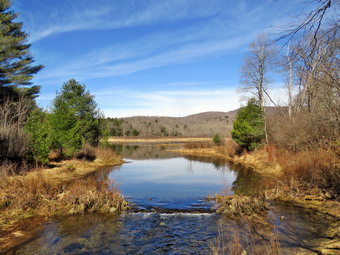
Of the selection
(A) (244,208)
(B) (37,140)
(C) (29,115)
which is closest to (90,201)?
(A) (244,208)

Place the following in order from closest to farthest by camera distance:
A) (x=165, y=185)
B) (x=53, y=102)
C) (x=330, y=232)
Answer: (x=330, y=232)
(x=165, y=185)
(x=53, y=102)

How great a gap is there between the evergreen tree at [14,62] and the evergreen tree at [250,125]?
25343 millimetres

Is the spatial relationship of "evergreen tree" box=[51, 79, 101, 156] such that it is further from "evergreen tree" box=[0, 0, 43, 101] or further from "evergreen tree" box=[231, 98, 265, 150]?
"evergreen tree" box=[231, 98, 265, 150]

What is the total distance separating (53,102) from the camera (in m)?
28.5

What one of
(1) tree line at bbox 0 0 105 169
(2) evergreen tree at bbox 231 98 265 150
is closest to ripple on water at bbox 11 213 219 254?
(1) tree line at bbox 0 0 105 169

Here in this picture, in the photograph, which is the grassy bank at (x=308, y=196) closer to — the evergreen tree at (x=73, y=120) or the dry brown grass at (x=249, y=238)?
the dry brown grass at (x=249, y=238)

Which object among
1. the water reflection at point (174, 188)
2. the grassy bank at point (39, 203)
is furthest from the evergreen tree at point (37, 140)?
the grassy bank at point (39, 203)

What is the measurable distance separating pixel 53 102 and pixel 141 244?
24766 millimetres

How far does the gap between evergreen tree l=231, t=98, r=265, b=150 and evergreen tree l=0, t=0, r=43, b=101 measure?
25.3 metres

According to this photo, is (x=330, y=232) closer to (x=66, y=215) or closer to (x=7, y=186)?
(x=66, y=215)

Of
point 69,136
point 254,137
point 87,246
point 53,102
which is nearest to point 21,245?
point 87,246

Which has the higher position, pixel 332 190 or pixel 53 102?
pixel 53 102

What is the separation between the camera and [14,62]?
95.9ft

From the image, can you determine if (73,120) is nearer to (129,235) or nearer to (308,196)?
(129,235)
